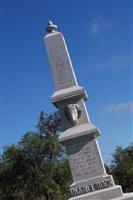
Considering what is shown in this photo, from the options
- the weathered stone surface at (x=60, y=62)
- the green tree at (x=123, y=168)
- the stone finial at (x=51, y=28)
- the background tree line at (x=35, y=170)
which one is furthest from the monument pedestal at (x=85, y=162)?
the green tree at (x=123, y=168)

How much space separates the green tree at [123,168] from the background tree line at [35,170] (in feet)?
30.9

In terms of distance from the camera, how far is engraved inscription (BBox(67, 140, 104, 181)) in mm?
13211

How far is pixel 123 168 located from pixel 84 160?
3693 centimetres

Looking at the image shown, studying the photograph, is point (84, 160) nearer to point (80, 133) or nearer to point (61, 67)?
point (80, 133)

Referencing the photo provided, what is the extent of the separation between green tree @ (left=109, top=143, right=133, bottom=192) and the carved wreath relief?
31275 millimetres

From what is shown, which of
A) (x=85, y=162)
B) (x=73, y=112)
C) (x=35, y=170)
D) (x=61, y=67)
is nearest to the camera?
(x=85, y=162)

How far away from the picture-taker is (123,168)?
4919 centimetres

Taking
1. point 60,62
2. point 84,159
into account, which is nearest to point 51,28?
point 60,62

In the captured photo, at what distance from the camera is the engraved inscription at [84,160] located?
520 inches

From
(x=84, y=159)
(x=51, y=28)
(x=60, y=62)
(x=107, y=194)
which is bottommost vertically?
(x=107, y=194)

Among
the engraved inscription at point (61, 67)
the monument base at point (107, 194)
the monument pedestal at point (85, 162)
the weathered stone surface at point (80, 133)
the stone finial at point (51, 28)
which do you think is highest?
the stone finial at point (51, 28)

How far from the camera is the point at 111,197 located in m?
12.4

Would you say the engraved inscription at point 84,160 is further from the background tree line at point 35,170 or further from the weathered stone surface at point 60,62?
the background tree line at point 35,170

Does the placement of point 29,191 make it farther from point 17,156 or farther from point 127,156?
point 127,156
